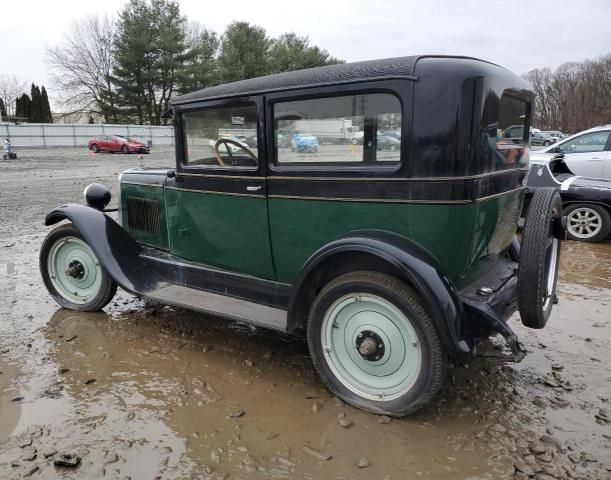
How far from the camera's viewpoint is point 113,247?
3.89m

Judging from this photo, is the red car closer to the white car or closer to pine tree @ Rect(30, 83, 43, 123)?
pine tree @ Rect(30, 83, 43, 123)

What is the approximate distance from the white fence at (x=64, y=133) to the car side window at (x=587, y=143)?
22252 mm

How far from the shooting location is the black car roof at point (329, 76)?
98.0 inches

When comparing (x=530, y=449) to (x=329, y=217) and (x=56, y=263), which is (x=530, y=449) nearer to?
(x=329, y=217)

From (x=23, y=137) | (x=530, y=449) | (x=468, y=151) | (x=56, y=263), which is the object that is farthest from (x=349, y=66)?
(x=23, y=137)

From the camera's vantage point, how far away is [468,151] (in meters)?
2.44

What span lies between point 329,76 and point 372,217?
876 mm

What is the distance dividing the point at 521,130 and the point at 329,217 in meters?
1.65

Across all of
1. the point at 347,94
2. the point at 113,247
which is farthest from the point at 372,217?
the point at 113,247

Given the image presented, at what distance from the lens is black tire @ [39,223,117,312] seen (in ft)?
13.2

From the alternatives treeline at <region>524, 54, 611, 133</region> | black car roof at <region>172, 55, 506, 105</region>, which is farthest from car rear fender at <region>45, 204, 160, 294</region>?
treeline at <region>524, 54, 611, 133</region>

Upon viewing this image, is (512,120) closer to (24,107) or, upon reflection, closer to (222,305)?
(222,305)

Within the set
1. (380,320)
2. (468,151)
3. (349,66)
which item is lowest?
(380,320)

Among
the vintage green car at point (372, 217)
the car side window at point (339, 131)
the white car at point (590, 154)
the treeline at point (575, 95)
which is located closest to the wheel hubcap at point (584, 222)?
the white car at point (590, 154)
